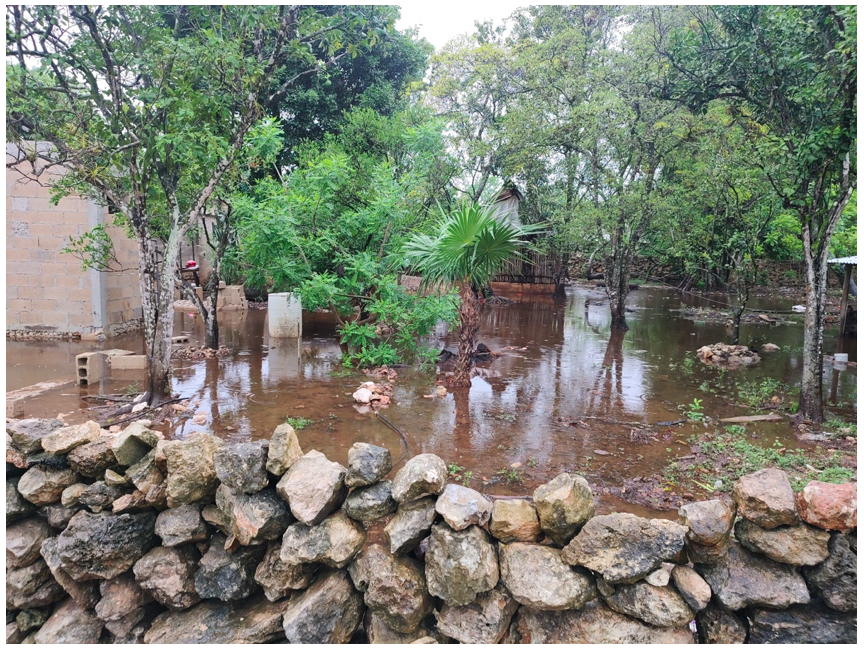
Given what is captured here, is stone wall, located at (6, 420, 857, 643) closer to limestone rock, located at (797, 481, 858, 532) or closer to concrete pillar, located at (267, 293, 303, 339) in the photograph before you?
limestone rock, located at (797, 481, 858, 532)

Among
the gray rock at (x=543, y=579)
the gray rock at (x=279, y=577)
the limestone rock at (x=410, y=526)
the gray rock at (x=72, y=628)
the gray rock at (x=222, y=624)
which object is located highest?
the limestone rock at (x=410, y=526)

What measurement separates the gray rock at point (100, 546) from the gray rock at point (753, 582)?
3199 mm

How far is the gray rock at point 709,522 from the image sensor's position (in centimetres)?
256

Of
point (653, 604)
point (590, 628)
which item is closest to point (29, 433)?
point (590, 628)

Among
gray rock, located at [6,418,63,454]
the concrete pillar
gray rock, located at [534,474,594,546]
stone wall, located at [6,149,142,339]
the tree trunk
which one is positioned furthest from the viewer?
the concrete pillar

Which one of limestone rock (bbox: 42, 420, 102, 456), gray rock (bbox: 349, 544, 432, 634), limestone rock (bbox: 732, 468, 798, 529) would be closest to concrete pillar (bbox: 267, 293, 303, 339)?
limestone rock (bbox: 42, 420, 102, 456)

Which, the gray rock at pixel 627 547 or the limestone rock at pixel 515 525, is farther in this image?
the limestone rock at pixel 515 525

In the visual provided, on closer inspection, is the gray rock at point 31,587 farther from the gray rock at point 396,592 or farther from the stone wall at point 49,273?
the stone wall at point 49,273

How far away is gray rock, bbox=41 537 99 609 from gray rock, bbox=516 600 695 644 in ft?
8.50

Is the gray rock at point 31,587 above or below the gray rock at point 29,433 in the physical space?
below

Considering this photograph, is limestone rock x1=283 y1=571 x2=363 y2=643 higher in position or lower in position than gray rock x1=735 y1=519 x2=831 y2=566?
lower

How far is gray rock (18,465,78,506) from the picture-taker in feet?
11.0

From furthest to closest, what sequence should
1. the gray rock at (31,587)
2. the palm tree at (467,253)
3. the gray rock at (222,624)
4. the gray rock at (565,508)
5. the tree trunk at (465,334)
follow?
the tree trunk at (465,334)
the palm tree at (467,253)
the gray rock at (31,587)
the gray rock at (222,624)
the gray rock at (565,508)

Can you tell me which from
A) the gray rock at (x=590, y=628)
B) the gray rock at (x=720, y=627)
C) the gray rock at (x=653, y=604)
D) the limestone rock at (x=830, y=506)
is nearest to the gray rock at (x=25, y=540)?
the gray rock at (x=590, y=628)
